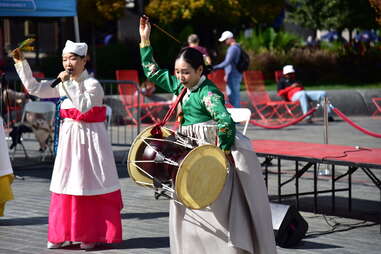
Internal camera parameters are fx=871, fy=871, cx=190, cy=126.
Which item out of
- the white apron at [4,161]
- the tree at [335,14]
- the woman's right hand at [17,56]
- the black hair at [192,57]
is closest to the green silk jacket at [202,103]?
the black hair at [192,57]

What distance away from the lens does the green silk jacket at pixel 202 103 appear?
599 cm

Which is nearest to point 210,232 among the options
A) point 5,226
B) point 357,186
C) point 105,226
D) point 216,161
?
point 216,161

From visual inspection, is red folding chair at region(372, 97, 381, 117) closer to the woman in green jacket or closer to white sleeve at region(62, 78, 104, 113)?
white sleeve at region(62, 78, 104, 113)

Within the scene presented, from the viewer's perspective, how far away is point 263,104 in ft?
63.6

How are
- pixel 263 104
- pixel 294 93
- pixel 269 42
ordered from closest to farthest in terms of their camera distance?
pixel 294 93, pixel 263 104, pixel 269 42

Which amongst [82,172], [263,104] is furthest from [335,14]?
[82,172]

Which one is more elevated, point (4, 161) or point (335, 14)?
point (335, 14)

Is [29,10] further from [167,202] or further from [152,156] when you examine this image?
[152,156]

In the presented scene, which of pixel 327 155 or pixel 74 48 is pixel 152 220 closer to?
pixel 327 155

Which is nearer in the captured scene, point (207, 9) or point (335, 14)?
point (207, 9)

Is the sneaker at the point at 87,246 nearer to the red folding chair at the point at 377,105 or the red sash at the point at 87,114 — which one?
the red sash at the point at 87,114

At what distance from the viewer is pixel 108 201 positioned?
759 centimetres

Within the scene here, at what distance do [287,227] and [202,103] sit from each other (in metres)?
1.80

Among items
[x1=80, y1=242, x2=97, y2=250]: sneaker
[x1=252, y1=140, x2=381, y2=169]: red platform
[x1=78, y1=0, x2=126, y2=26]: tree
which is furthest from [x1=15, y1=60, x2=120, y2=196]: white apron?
[x1=78, y1=0, x2=126, y2=26]: tree
